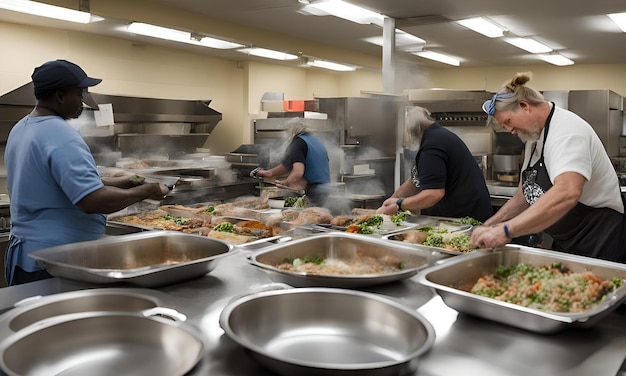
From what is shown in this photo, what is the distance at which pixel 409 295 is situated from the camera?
1.86m

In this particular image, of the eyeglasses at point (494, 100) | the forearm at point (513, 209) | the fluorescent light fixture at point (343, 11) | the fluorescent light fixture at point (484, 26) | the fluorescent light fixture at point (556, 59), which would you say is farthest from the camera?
the fluorescent light fixture at point (556, 59)

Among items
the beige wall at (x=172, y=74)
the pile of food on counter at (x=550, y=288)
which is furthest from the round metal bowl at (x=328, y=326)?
the beige wall at (x=172, y=74)

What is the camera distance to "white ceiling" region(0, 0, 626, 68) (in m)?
5.28

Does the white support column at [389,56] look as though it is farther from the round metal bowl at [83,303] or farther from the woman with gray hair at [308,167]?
the round metal bowl at [83,303]

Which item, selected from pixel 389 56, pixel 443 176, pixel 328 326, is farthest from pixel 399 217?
pixel 389 56

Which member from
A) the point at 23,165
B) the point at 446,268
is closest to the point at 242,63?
the point at 23,165

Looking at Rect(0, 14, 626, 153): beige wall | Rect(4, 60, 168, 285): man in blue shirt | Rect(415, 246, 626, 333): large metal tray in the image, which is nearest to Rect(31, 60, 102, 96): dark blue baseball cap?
Rect(4, 60, 168, 285): man in blue shirt

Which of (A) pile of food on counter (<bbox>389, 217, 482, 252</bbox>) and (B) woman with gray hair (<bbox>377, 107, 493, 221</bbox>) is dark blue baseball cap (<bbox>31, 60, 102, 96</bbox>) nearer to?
(A) pile of food on counter (<bbox>389, 217, 482, 252</bbox>)

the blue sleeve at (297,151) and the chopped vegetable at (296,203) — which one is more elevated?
the blue sleeve at (297,151)

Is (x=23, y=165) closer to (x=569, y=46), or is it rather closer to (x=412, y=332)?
(x=412, y=332)

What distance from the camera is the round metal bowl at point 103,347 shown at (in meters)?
1.27

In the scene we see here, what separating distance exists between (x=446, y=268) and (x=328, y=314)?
0.52 meters

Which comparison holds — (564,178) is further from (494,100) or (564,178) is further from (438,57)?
(438,57)

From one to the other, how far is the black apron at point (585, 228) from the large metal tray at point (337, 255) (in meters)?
0.74
